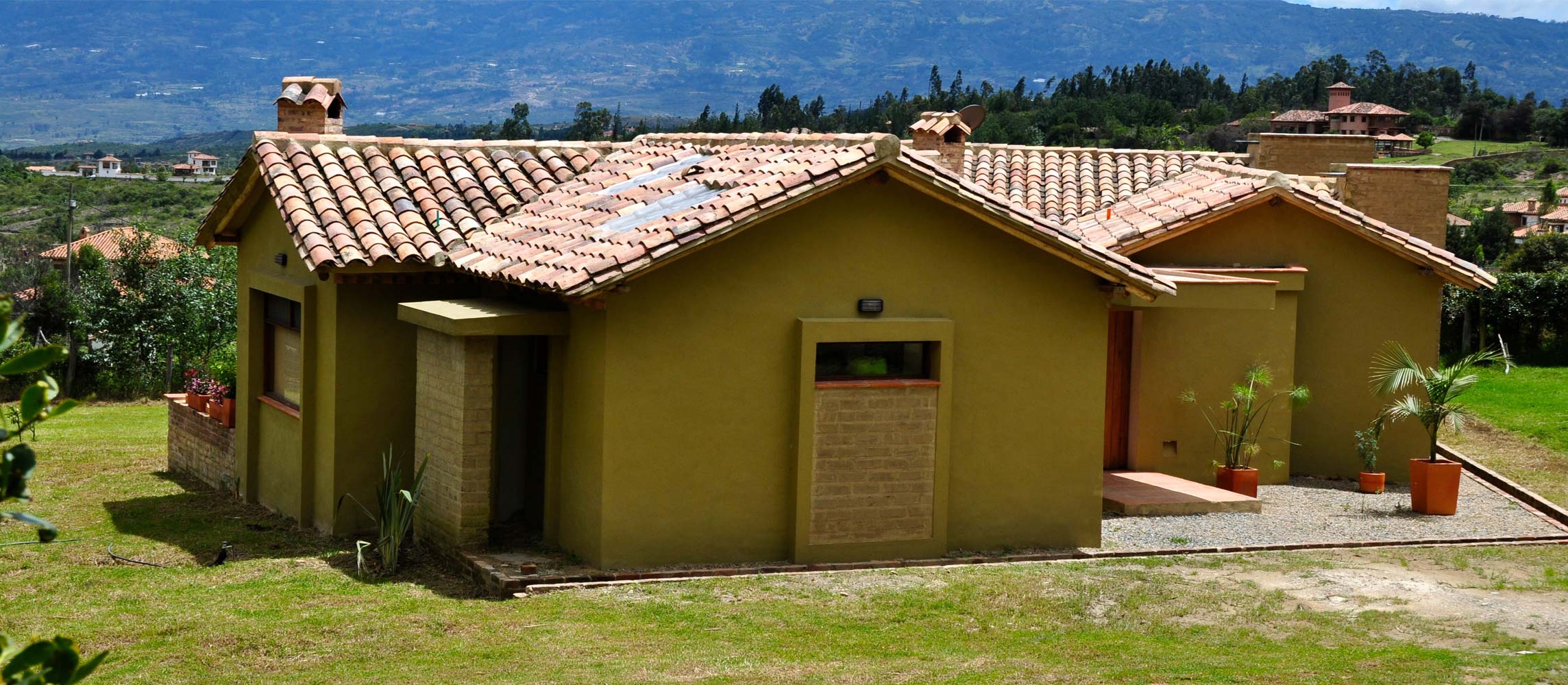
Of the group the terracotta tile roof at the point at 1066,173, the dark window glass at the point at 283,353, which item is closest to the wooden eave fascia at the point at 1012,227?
the dark window glass at the point at 283,353

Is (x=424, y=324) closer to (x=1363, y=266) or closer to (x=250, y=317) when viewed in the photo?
(x=250, y=317)

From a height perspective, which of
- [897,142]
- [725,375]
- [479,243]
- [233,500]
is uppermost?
[897,142]

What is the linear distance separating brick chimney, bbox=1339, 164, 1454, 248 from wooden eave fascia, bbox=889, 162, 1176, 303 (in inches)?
324

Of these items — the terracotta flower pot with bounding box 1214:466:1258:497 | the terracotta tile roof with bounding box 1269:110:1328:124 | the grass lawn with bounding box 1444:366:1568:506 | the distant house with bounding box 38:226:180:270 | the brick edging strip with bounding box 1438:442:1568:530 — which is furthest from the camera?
the terracotta tile roof with bounding box 1269:110:1328:124

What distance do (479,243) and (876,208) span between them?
141 inches

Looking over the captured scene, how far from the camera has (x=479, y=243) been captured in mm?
13867

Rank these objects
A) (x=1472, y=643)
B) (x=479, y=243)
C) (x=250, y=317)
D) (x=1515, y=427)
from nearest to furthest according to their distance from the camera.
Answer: (x=1472, y=643)
(x=479, y=243)
(x=250, y=317)
(x=1515, y=427)

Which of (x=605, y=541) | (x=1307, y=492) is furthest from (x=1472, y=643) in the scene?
(x=1307, y=492)

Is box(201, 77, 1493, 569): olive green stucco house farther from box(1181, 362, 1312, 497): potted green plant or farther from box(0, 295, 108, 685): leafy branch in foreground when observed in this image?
box(0, 295, 108, 685): leafy branch in foreground

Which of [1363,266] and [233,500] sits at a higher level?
[1363,266]

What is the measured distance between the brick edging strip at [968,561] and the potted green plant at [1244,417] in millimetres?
2650

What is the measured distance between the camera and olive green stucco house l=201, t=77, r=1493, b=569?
12422mm

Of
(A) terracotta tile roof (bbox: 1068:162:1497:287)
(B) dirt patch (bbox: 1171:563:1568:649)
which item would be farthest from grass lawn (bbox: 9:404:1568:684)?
(A) terracotta tile roof (bbox: 1068:162:1497:287)

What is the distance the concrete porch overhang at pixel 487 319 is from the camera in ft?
40.2
